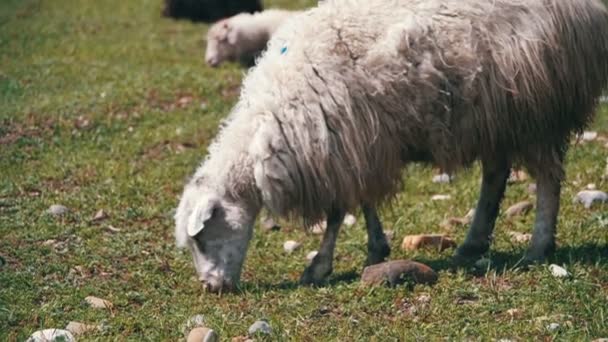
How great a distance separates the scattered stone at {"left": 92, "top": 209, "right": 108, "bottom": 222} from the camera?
26.5ft

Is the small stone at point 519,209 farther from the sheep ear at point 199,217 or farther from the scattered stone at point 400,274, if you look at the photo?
the sheep ear at point 199,217

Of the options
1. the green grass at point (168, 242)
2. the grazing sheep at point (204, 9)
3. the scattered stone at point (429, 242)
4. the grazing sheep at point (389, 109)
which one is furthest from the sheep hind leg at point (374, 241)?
the grazing sheep at point (204, 9)

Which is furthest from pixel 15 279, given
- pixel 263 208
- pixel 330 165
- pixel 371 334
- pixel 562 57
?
pixel 562 57

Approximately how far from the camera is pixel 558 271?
5.95 metres

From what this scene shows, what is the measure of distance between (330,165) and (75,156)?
3998mm

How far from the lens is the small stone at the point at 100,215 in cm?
809

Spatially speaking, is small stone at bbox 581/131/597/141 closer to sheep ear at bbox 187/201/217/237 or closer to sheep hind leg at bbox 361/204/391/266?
sheep hind leg at bbox 361/204/391/266

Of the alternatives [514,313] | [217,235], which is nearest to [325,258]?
[217,235]

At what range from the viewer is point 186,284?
22.1 feet

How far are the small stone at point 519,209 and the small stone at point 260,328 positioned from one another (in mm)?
2925

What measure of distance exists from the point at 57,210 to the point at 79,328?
8.83 ft

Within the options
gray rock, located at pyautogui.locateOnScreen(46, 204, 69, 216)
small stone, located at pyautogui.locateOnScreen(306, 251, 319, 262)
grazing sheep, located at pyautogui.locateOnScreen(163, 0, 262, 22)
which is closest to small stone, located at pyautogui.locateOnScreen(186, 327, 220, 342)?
small stone, located at pyautogui.locateOnScreen(306, 251, 319, 262)

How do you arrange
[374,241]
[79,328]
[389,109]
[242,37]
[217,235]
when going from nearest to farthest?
[79,328], [389,109], [217,235], [374,241], [242,37]

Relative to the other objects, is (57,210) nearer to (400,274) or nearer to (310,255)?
(310,255)
